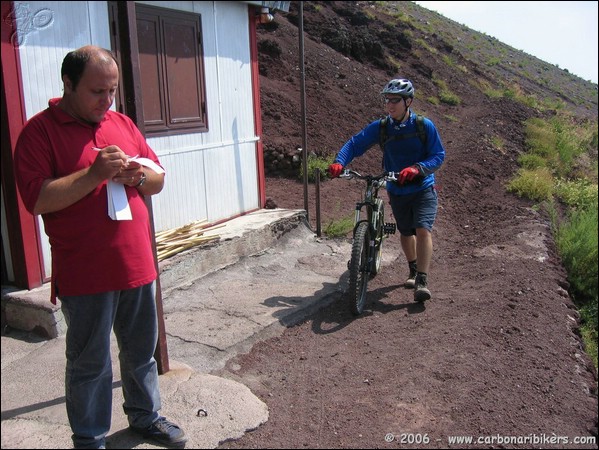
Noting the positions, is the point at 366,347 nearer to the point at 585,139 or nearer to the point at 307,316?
the point at 307,316

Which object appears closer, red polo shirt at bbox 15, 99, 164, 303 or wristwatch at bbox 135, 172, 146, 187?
red polo shirt at bbox 15, 99, 164, 303

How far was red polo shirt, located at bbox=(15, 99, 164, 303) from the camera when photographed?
8.19 ft

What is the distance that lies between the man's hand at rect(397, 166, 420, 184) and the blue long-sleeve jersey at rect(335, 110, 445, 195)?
187 millimetres

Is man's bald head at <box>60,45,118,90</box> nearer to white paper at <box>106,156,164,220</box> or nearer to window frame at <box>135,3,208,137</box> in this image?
white paper at <box>106,156,164,220</box>

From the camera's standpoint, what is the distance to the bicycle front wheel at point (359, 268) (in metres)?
5.21

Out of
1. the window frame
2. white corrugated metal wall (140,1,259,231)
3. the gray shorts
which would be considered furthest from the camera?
white corrugated metal wall (140,1,259,231)

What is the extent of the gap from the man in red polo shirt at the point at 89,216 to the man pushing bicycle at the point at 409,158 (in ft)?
9.47

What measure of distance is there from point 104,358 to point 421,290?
3.46 metres

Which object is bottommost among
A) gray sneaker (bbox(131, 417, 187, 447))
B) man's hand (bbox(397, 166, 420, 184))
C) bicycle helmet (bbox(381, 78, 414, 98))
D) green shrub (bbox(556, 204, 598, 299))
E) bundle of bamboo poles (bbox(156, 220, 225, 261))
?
green shrub (bbox(556, 204, 598, 299))

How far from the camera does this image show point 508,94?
92.7 ft

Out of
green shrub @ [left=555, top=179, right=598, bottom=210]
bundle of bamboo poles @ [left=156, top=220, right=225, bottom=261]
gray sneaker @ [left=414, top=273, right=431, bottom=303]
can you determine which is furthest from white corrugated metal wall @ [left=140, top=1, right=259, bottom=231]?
green shrub @ [left=555, top=179, right=598, bottom=210]

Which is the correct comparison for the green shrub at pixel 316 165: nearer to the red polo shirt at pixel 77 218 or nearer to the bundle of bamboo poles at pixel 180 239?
the bundle of bamboo poles at pixel 180 239

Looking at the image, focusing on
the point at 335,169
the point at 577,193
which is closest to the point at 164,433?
the point at 335,169

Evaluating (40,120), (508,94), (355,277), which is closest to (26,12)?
(40,120)
